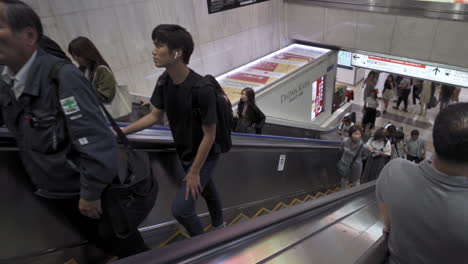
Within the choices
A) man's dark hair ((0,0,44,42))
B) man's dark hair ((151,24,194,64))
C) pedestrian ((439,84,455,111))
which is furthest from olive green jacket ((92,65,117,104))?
pedestrian ((439,84,455,111))

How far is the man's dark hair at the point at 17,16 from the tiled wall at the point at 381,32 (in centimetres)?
823

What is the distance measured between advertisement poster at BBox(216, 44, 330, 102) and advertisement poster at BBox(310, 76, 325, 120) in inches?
36.3

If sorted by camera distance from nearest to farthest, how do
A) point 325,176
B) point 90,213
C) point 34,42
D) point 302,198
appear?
point 34,42
point 90,213
point 302,198
point 325,176

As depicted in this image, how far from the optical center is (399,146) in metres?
6.20

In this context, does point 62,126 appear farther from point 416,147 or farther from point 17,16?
point 416,147

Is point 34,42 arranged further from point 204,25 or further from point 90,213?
point 204,25

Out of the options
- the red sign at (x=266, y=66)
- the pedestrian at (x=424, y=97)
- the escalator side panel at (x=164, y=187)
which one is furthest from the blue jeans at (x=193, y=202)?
the pedestrian at (x=424, y=97)

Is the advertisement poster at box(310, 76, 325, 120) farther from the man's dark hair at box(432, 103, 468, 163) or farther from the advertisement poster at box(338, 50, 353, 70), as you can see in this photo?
the man's dark hair at box(432, 103, 468, 163)

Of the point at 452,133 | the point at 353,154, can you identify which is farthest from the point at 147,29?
the point at 452,133

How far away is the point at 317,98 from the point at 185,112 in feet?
28.6

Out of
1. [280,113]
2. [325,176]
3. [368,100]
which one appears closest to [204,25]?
[280,113]

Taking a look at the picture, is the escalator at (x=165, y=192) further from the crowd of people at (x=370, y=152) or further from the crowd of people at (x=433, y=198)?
the crowd of people at (x=433, y=198)

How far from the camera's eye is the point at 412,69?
8.03 meters

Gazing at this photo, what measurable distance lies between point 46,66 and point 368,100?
914 cm
